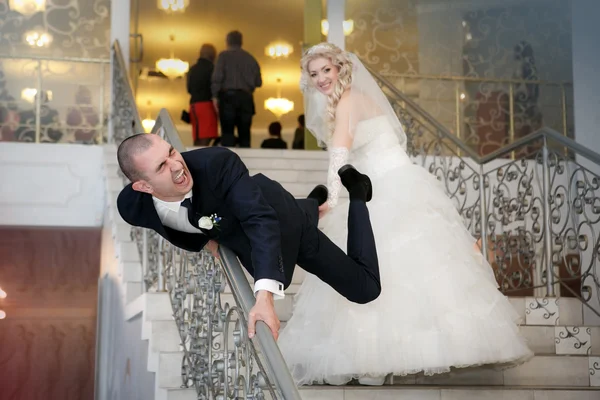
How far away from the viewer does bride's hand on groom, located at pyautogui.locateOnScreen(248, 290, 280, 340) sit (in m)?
2.81

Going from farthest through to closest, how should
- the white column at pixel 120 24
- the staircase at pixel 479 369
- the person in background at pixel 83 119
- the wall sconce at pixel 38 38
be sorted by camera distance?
the white column at pixel 120 24, the wall sconce at pixel 38 38, the person in background at pixel 83 119, the staircase at pixel 479 369

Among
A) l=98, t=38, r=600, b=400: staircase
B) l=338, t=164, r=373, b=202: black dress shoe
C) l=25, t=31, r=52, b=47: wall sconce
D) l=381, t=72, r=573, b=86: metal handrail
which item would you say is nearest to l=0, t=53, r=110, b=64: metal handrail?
l=25, t=31, r=52, b=47: wall sconce

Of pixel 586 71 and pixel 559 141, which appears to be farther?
pixel 586 71

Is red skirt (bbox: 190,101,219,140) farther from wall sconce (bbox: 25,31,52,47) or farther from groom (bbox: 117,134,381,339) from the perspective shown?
groom (bbox: 117,134,381,339)

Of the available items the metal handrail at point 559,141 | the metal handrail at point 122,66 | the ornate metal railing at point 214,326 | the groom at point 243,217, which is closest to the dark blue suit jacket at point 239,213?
the groom at point 243,217

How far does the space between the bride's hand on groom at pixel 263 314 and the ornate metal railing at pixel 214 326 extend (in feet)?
0.10

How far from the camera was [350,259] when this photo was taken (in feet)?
11.6

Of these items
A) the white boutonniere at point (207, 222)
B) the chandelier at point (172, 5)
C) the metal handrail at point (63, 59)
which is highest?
the chandelier at point (172, 5)

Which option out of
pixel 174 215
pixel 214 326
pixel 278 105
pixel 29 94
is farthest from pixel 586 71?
pixel 278 105

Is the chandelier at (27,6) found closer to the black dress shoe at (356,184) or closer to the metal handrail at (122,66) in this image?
the metal handrail at (122,66)

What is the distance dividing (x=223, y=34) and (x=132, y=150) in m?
13.2

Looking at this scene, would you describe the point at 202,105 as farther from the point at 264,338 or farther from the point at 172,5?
the point at 264,338

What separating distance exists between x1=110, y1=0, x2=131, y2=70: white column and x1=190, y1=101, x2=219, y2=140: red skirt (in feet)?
3.03

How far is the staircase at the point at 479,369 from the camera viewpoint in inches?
153
